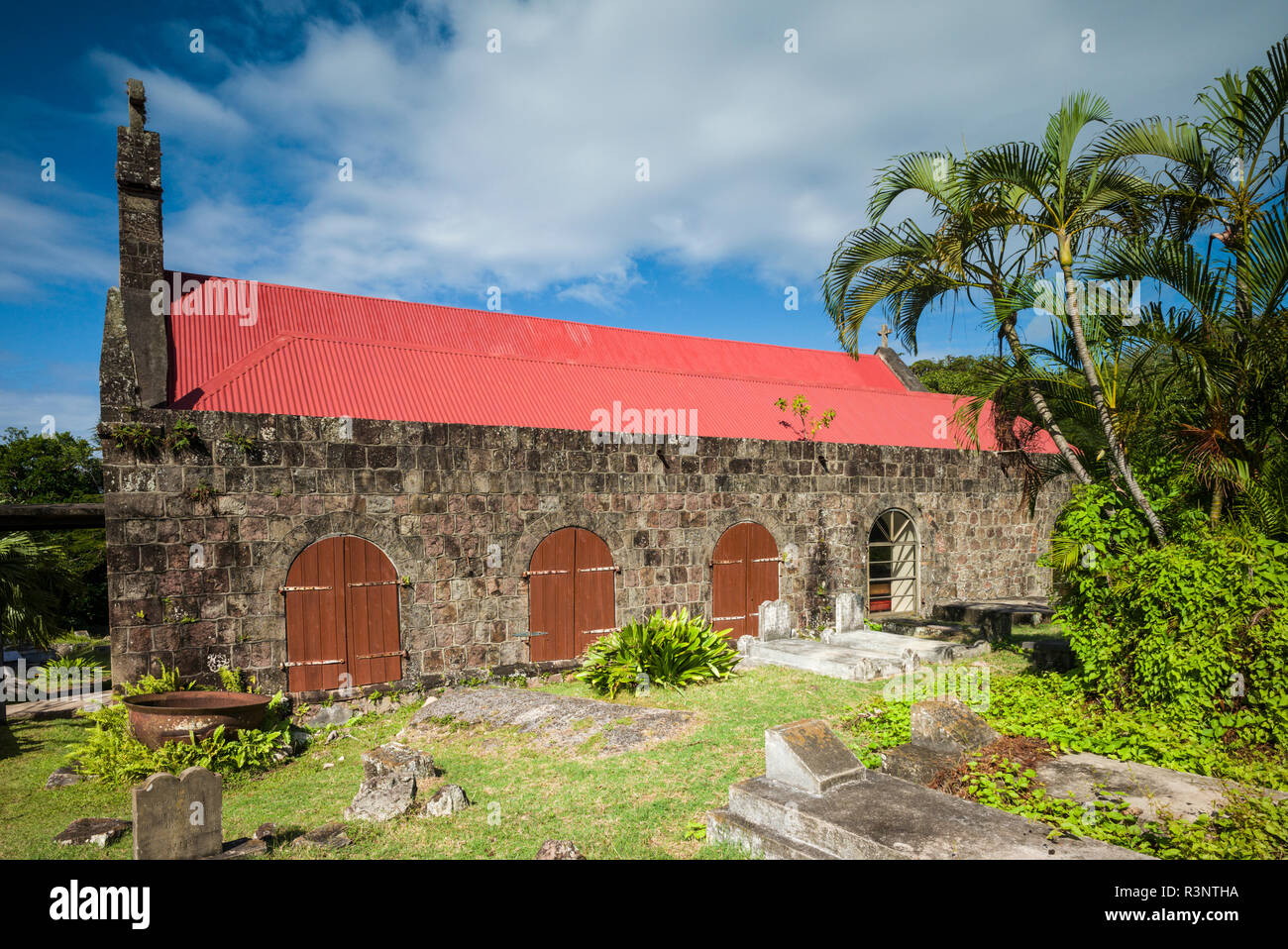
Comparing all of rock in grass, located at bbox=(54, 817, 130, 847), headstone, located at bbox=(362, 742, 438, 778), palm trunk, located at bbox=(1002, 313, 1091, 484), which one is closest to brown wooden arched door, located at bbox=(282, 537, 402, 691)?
headstone, located at bbox=(362, 742, 438, 778)

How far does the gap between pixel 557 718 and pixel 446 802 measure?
2.15 m

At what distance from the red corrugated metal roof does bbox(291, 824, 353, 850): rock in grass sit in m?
6.09

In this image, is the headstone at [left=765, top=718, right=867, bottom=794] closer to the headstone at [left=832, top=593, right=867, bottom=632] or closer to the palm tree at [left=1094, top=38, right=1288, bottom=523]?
the palm tree at [left=1094, top=38, right=1288, bottom=523]

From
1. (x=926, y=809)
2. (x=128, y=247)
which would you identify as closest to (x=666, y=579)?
(x=926, y=809)

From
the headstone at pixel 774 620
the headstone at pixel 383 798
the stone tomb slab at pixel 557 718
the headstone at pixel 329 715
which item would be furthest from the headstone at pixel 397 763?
the headstone at pixel 774 620

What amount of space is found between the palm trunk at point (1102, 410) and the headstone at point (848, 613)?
5536 millimetres

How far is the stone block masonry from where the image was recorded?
7344 millimetres

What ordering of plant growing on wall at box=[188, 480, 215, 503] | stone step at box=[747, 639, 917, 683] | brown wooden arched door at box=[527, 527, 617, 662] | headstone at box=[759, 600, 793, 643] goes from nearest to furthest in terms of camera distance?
1. plant growing on wall at box=[188, 480, 215, 503]
2. stone step at box=[747, 639, 917, 683]
3. brown wooden arched door at box=[527, 527, 617, 662]
4. headstone at box=[759, 600, 793, 643]

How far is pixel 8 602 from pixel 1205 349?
12.6 m

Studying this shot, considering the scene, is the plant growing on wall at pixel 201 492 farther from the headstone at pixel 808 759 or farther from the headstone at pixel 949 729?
the headstone at pixel 949 729

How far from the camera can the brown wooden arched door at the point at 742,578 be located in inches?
445

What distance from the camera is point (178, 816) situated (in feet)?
14.4
